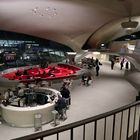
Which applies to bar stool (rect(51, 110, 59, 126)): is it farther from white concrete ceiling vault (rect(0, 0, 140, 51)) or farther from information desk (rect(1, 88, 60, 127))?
white concrete ceiling vault (rect(0, 0, 140, 51))

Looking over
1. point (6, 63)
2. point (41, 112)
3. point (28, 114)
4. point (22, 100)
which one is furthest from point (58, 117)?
point (6, 63)

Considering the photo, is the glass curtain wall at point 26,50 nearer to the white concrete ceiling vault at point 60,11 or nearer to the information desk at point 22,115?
the white concrete ceiling vault at point 60,11

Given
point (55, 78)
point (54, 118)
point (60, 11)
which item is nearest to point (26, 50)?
point (60, 11)

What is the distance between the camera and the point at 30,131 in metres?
7.08

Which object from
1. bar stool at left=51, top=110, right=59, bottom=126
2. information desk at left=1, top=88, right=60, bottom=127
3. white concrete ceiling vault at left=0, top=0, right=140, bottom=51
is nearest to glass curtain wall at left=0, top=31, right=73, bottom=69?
white concrete ceiling vault at left=0, top=0, right=140, bottom=51

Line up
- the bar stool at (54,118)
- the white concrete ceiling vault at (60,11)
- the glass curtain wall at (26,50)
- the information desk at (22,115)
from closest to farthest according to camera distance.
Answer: the information desk at (22,115) → the bar stool at (54,118) → the white concrete ceiling vault at (60,11) → the glass curtain wall at (26,50)

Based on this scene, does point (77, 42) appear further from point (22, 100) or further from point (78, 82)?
point (22, 100)

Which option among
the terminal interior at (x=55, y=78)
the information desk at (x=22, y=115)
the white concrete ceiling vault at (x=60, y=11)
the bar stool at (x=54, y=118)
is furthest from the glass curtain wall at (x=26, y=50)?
the bar stool at (x=54, y=118)

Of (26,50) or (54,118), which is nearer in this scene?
(54,118)

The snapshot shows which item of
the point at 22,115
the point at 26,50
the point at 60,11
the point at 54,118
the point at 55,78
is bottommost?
the point at 54,118

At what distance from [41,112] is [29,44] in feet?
72.8

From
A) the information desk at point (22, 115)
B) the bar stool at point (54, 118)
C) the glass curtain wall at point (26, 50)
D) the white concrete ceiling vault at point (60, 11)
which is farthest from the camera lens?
the glass curtain wall at point (26, 50)

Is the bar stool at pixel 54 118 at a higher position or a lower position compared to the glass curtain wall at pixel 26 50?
lower

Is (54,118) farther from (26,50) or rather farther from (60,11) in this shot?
(26,50)
